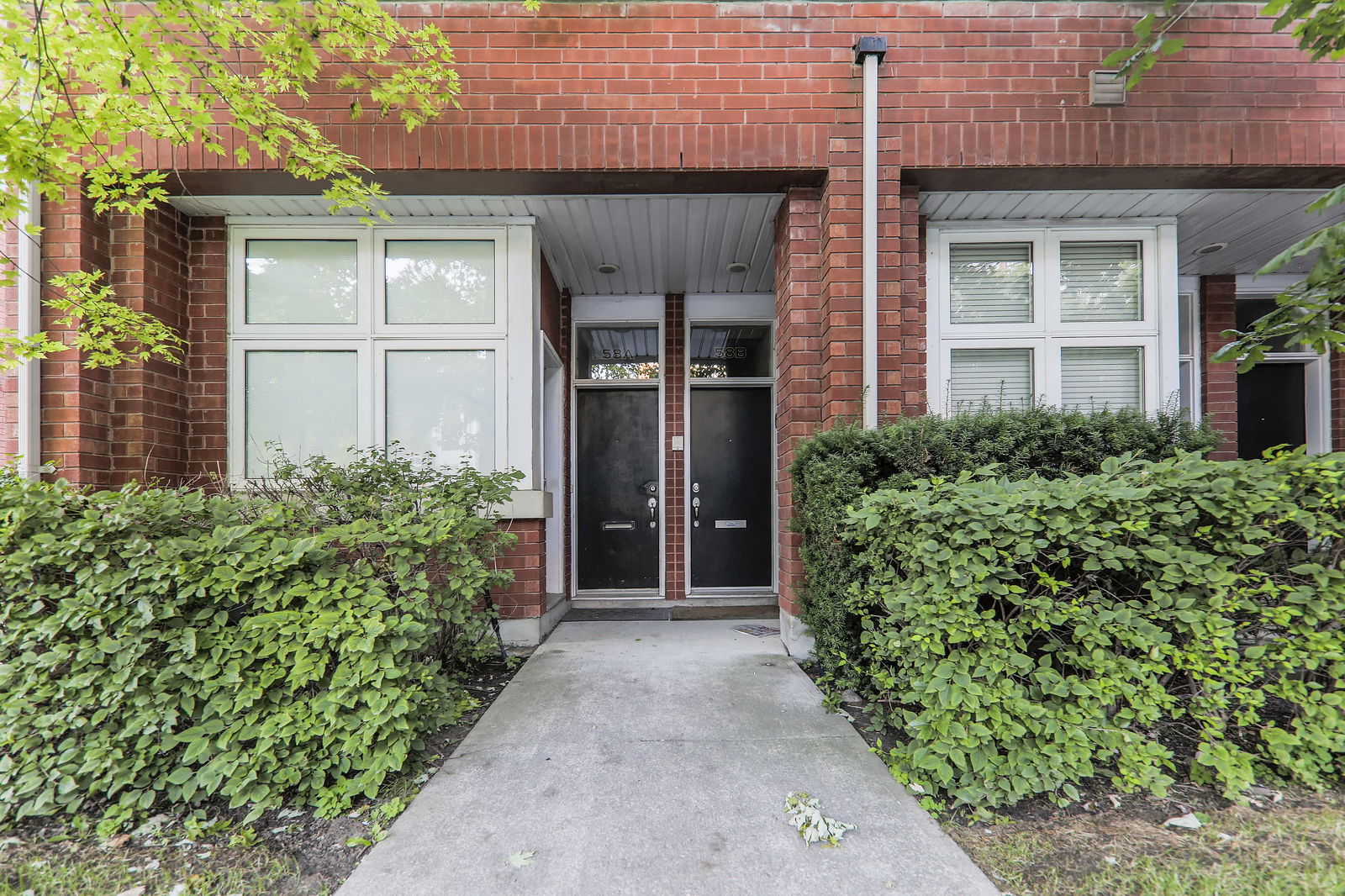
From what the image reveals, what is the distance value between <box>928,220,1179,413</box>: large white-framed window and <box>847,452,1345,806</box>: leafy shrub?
2241 millimetres

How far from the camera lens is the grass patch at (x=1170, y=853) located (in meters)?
1.65

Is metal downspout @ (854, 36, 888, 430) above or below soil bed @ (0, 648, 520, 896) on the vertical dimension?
above

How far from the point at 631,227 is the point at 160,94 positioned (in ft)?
8.86

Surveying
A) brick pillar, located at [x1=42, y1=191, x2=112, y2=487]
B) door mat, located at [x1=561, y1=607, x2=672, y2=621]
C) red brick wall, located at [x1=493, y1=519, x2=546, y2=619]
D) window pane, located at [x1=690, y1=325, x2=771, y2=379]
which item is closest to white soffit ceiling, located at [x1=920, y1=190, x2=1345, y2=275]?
window pane, located at [x1=690, y1=325, x2=771, y2=379]

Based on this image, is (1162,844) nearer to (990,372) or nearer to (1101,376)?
(990,372)

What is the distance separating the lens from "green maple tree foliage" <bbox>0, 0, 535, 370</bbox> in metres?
2.55

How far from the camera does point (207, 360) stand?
4.12 metres

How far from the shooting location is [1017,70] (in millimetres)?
3635

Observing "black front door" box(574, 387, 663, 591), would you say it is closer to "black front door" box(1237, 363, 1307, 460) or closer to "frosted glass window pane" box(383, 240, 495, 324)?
"frosted glass window pane" box(383, 240, 495, 324)

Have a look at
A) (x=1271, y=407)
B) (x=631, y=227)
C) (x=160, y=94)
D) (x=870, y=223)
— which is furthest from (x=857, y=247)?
(x=1271, y=407)

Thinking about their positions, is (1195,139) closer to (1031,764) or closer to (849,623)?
(849,623)

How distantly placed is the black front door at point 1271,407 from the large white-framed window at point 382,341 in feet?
21.9

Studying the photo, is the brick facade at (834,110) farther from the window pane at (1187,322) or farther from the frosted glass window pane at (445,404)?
the window pane at (1187,322)

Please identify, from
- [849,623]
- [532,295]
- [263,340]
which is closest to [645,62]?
[532,295]
